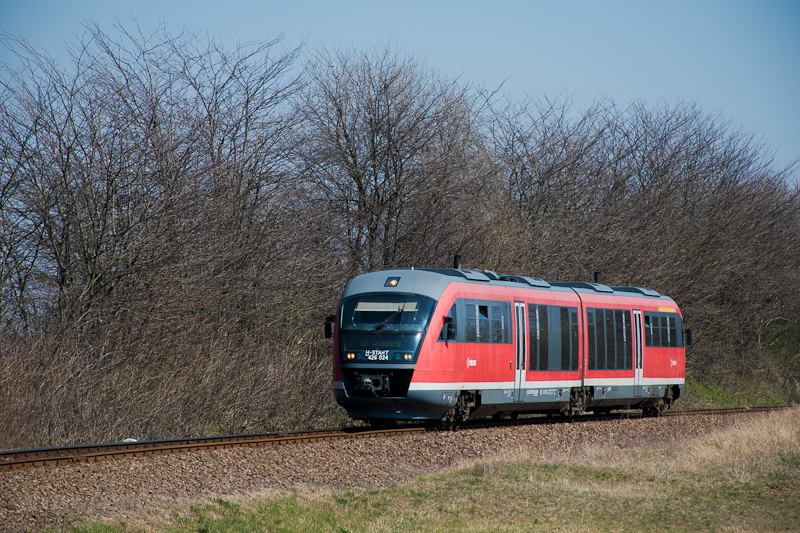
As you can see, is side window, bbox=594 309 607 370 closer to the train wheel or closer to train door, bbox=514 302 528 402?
train door, bbox=514 302 528 402

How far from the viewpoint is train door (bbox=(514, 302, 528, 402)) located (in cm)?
1792

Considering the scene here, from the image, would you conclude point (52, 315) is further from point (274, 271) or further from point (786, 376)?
point (786, 376)

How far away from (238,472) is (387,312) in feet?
18.1

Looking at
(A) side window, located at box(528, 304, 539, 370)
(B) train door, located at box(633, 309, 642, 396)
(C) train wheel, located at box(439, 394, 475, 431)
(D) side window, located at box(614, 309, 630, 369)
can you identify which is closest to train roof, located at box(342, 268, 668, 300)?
(A) side window, located at box(528, 304, 539, 370)

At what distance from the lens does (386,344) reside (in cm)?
1564

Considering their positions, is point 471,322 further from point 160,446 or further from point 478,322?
point 160,446

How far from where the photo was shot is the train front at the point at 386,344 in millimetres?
15484

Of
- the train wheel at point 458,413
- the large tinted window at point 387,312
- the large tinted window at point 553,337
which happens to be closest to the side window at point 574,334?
the large tinted window at point 553,337

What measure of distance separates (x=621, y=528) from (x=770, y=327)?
3149 centimetres

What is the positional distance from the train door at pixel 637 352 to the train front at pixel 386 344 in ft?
26.2

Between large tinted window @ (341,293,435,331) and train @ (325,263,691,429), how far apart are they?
0.06ft

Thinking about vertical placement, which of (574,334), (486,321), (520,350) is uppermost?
(486,321)

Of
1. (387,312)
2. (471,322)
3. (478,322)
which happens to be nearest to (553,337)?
(478,322)

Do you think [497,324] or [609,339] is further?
[609,339]
